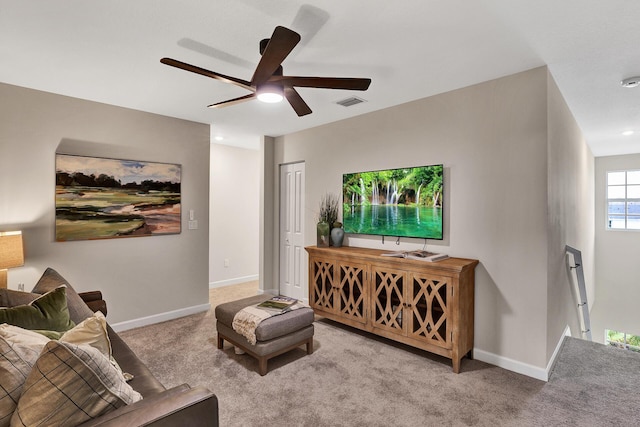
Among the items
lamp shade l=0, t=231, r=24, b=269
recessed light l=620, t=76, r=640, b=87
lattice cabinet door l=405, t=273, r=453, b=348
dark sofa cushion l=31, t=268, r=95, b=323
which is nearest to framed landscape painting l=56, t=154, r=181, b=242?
lamp shade l=0, t=231, r=24, b=269

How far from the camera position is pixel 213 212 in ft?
18.0

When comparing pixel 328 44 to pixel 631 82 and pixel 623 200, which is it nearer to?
pixel 631 82

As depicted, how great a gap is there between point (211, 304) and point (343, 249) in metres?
2.20

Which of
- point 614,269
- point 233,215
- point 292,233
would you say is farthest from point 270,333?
point 614,269

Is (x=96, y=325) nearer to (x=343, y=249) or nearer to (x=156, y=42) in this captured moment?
(x=156, y=42)

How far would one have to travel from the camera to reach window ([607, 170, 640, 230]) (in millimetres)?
6043

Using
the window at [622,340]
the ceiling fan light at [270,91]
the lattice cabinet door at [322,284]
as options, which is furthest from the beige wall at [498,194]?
the window at [622,340]

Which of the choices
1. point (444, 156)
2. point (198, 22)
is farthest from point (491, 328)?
point (198, 22)

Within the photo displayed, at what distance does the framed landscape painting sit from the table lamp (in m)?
0.56

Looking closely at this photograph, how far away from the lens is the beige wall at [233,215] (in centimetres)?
550

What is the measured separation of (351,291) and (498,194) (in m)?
1.70

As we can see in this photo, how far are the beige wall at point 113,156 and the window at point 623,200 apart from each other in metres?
7.48

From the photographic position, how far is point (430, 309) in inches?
110

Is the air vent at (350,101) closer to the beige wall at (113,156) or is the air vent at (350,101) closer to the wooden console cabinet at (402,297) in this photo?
the wooden console cabinet at (402,297)
